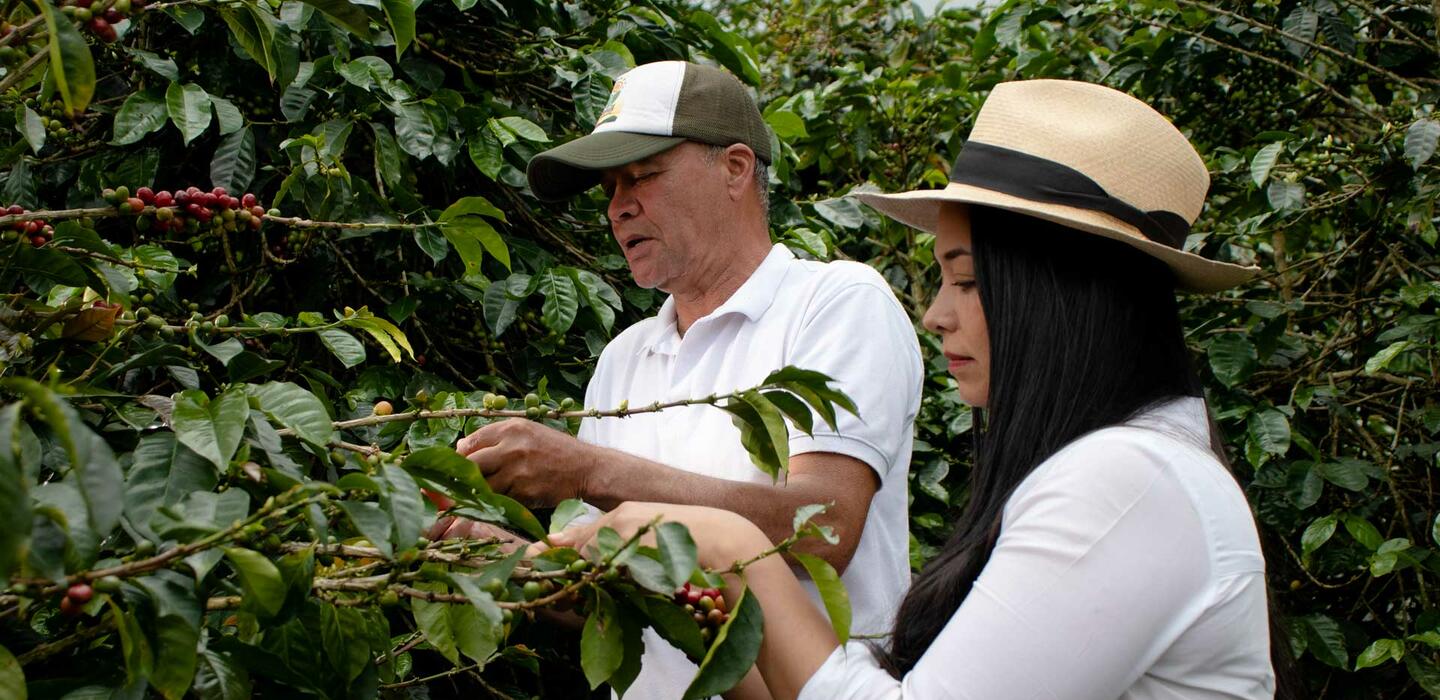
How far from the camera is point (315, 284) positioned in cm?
277

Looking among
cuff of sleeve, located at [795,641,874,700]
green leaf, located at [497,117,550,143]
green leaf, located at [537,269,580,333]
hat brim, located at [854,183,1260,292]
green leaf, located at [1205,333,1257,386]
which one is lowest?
green leaf, located at [1205,333,1257,386]

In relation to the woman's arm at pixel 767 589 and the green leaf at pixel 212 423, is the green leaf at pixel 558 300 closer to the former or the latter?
the woman's arm at pixel 767 589

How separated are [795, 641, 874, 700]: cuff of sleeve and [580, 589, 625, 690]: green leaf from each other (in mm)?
261

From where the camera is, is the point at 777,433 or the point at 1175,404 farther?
the point at 1175,404

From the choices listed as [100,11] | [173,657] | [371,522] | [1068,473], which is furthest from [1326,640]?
[100,11]

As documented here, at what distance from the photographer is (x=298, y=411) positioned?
4.52 feet

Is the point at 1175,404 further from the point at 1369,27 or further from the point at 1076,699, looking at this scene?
the point at 1369,27

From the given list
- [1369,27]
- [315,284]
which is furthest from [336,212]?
[1369,27]

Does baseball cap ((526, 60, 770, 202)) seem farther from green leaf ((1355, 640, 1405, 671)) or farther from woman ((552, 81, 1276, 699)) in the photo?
green leaf ((1355, 640, 1405, 671))

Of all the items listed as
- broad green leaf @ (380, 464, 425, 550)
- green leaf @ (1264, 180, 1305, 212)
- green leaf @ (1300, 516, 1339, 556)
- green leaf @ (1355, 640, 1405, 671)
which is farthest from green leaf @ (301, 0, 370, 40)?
green leaf @ (1355, 640, 1405, 671)

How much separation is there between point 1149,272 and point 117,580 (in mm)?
1210

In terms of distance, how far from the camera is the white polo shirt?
207 centimetres

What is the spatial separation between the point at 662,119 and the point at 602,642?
1300mm

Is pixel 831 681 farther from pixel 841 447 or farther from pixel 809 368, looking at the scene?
pixel 809 368
